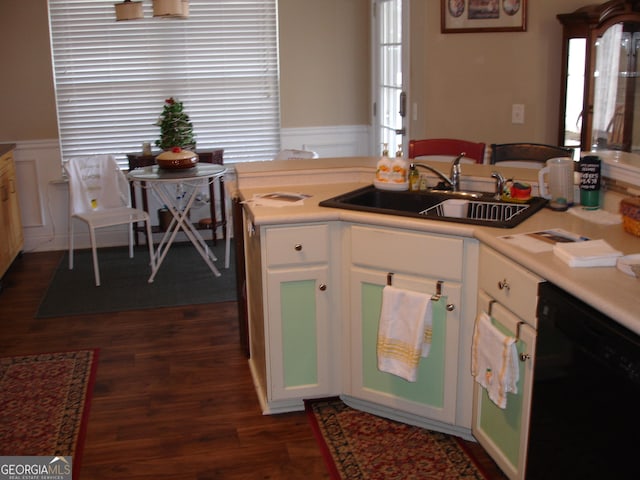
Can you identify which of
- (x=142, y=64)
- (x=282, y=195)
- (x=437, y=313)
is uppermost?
(x=142, y=64)

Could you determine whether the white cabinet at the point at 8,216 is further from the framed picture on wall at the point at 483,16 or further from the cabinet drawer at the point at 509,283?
the cabinet drawer at the point at 509,283

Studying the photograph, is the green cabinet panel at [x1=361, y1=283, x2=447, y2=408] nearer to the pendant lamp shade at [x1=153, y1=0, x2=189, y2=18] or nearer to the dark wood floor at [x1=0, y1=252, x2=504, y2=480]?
the dark wood floor at [x1=0, y1=252, x2=504, y2=480]

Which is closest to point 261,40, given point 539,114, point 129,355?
point 539,114

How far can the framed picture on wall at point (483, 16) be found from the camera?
15.6ft

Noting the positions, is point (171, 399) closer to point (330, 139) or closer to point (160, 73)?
point (160, 73)

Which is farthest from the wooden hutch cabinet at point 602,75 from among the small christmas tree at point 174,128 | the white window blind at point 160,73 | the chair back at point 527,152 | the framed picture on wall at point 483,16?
the small christmas tree at point 174,128

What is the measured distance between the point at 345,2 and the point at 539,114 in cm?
225

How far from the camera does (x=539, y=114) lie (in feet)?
16.0

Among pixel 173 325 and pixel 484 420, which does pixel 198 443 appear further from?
pixel 173 325

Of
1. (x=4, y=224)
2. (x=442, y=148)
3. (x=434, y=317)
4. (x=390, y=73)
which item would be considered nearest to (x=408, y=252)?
(x=434, y=317)

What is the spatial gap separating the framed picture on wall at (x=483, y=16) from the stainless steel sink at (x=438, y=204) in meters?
1.85

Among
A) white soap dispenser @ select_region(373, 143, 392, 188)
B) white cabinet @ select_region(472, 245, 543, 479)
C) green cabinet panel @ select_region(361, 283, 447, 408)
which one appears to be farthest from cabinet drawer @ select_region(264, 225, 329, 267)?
white cabinet @ select_region(472, 245, 543, 479)

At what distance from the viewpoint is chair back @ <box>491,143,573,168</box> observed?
368 centimetres

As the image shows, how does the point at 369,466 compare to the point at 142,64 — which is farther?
the point at 142,64
